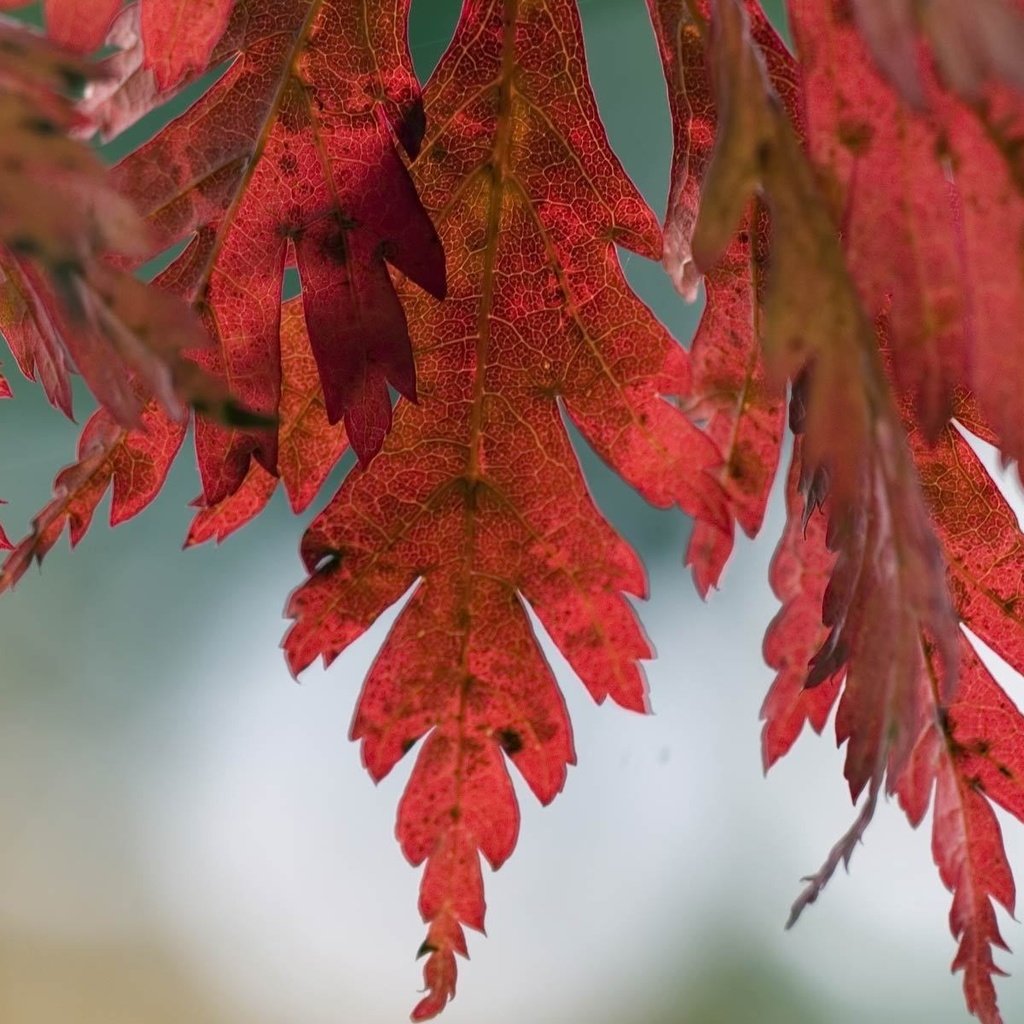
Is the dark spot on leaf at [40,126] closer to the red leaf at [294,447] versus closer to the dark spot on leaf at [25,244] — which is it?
the dark spot on leaf at [25,244]

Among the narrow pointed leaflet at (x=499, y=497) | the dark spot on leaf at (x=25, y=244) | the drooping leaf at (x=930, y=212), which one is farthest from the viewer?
the narrow pointed leaflet at (x=499, y=497)

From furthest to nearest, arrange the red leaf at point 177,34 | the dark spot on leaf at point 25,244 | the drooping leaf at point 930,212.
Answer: the red leaf at point 177,34 < the drooping leaf at point 930,212 < the dark spot on leaf at point 25,244

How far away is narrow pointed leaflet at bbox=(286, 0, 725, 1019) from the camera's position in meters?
0.71

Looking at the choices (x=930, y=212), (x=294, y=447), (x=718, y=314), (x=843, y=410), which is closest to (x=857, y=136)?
(x=930, y=212)

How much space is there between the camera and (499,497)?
760 millimetres

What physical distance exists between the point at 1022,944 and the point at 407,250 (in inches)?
81.3

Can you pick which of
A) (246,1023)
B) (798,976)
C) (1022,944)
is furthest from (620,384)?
(798,976)

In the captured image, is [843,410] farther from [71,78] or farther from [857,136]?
[71,78]

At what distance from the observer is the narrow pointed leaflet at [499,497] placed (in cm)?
71

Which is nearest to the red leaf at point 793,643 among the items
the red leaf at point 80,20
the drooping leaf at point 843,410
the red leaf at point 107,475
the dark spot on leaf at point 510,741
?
the dark spot on leaf at point 510,741

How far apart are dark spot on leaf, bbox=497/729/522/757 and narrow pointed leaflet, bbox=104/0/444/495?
0.24 metres

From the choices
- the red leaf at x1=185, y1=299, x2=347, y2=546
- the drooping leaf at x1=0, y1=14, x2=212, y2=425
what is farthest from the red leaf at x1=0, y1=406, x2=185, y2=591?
the drooping leaf at x1=0, y1=14, x2=212, y2=425

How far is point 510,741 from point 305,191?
1.29 feet

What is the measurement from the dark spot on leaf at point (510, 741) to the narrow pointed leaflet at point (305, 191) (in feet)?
0.78
